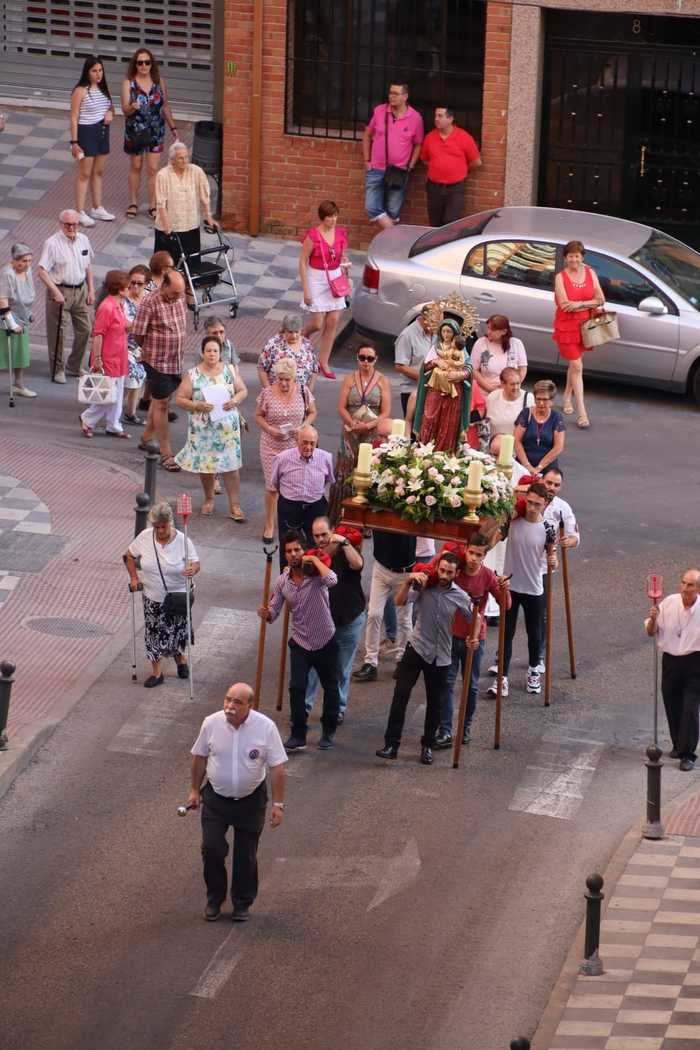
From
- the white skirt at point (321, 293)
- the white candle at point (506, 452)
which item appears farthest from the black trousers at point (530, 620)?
the white skirt at point (321, 293)

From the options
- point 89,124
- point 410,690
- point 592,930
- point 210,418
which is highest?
point 89,124

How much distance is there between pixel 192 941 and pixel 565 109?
52.6 feet

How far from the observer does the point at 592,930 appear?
12.1m

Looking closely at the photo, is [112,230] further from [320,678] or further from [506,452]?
[320,678]

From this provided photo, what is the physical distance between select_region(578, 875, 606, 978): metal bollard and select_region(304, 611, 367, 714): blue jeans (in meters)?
3.46

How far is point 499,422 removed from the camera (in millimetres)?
18469

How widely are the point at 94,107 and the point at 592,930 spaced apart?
52.2 feet

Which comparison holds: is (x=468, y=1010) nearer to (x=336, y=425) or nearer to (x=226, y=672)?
(x=226, y=672)

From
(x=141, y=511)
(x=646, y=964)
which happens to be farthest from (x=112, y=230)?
(x=646, y=964)

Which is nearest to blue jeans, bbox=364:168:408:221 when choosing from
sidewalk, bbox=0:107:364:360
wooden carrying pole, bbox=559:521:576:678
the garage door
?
sidewalk, bbox=0:107:364:360

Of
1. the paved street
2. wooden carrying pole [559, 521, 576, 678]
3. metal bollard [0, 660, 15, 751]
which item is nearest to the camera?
the paved street

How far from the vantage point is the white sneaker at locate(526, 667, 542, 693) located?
16.0m

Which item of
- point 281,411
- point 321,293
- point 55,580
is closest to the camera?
point 55,580

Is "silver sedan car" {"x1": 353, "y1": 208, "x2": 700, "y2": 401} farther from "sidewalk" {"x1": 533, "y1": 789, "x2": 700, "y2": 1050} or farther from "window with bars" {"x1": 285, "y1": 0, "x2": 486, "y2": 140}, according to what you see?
"sidewalk" {"x1": 533, "y1": 789, "x2": 700, "y2": 1050}
